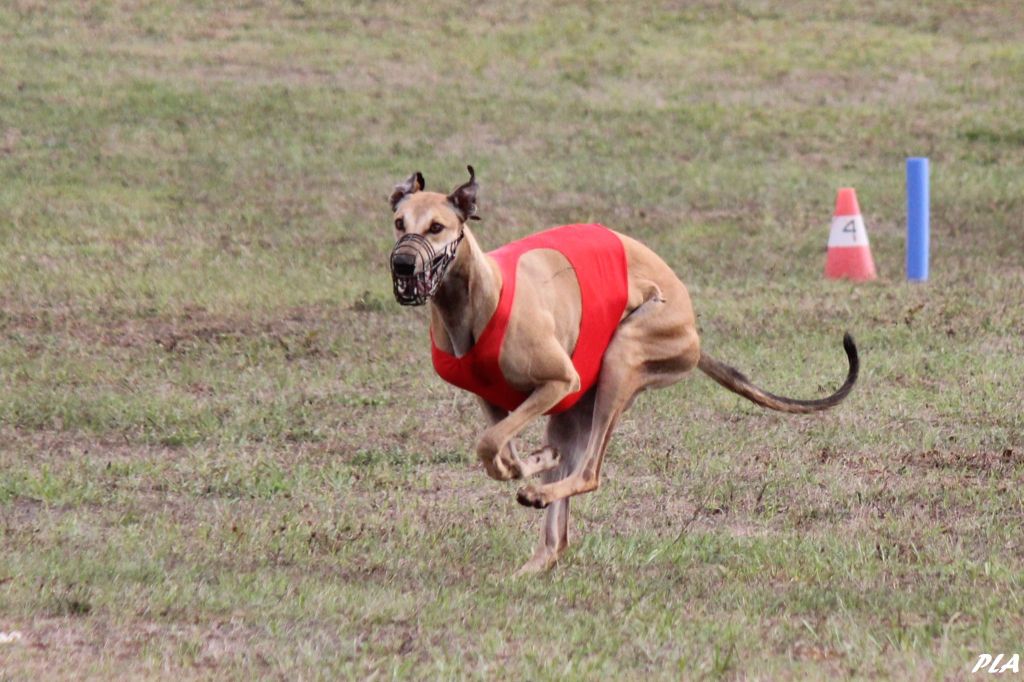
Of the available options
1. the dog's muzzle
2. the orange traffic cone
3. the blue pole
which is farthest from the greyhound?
the blue pole

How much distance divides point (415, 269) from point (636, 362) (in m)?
1.56

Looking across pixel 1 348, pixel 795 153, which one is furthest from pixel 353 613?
pixel 795 153

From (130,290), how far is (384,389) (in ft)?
13.0

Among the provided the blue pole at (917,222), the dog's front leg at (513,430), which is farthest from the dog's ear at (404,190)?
the blue pole at (917,222)

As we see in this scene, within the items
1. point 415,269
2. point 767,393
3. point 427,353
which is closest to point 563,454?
point 767,393

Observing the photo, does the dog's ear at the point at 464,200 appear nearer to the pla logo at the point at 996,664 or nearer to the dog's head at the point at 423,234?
the dog's head at the point at 423,234

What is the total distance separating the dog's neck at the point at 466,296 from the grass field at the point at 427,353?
91cm

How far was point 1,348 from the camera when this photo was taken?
1101cm

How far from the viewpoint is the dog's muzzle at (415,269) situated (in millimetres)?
5547

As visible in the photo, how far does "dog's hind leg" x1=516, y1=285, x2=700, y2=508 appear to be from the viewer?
663 centimetres

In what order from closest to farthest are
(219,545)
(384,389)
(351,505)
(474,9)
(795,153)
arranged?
(219,545)
(351,505)
(384,389)
(795,153)
(474,9)

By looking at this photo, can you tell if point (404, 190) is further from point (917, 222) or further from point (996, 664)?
point (917, 222)

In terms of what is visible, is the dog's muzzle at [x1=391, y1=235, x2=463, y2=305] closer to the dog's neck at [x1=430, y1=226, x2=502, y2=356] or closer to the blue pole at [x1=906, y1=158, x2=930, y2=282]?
the dog's neck at [x1=430, y1=226, x2=502, y2=356]

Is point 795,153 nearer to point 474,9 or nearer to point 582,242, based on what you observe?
Answer: point 474,9
